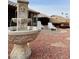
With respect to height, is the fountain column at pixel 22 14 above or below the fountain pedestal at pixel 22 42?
above

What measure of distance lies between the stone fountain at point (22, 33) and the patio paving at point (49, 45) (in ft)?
0.18

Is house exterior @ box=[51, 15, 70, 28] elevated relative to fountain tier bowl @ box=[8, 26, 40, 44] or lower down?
elevated

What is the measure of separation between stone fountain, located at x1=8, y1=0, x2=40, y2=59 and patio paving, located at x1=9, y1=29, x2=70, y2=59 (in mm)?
55

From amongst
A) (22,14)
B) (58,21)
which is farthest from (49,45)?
(22,14)

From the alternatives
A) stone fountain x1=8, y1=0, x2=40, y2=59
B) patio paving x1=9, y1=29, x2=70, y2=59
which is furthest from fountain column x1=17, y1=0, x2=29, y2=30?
patio paving x1=9, y1=29, x2=70, y2=59

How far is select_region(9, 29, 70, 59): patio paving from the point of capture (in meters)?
1.25

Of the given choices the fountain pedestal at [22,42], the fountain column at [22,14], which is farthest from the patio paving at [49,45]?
the fountain column at [22,14]

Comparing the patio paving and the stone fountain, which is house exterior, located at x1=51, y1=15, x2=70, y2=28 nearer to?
the patio paving

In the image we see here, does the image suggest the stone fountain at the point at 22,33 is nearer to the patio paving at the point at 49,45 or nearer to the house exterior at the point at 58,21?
the patio paving at the point at 49,45

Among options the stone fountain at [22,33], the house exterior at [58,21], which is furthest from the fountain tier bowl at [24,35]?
the house exterior at [58,21]

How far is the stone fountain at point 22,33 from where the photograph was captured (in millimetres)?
1284

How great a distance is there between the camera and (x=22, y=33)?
130cm
